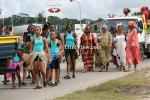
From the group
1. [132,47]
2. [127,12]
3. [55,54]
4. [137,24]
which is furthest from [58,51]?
[127,12]

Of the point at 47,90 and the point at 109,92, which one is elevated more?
the point at 109,92

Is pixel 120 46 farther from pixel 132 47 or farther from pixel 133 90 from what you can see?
pixel 133 90

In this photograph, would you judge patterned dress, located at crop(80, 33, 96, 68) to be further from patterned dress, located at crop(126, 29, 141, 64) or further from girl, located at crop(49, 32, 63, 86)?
girl, located at crop(49, 32, 63, 86)

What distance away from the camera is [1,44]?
10828 mm

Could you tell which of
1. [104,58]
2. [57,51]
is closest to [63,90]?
[57,51]

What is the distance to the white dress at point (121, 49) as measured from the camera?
18.5 meters

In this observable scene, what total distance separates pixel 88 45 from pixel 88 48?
0.13 metres

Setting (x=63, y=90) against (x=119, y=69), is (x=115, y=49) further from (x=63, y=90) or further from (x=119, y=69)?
(x=63, y=90)

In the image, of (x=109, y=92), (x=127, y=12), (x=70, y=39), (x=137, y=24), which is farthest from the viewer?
(x=127, y=12)

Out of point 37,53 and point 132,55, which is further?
point 132,55

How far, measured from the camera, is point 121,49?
18.6m

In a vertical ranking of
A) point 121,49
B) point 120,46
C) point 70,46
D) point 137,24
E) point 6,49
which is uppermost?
point 137,24

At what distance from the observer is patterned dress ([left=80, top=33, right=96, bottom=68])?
18203 mm

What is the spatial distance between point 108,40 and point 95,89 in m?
6.46
